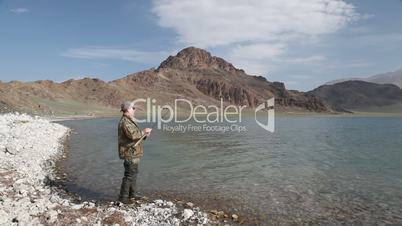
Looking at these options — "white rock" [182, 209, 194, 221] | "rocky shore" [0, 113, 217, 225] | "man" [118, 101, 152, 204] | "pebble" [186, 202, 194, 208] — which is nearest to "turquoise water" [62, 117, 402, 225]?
"pebble" [186, 202, 194, 208]

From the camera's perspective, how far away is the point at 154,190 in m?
14.7

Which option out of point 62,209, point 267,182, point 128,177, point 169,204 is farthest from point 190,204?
point 267,182

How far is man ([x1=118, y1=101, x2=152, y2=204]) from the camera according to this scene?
11438mm

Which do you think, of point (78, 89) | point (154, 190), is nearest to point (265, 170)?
point (154, 190)

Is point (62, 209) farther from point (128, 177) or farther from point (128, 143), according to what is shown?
point (128, 143)

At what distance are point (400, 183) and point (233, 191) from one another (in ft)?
24.7

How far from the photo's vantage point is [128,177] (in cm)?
1198

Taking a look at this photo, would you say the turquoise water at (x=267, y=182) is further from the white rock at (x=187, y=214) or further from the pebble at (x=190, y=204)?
the white rock at (x=187, y=214)

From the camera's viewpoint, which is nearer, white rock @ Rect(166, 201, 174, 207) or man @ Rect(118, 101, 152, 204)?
man @ Rect(118, 101, 152, 204)

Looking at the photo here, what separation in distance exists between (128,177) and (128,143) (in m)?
1.11

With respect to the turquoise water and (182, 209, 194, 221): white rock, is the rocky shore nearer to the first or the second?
(182, 209, 194, 221): white rock

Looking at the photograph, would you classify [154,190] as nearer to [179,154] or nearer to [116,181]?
[116,181]

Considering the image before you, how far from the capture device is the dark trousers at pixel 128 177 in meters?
11.8

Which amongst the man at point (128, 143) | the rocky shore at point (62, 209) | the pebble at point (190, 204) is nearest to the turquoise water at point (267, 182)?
the pebble at point (190, 204)
